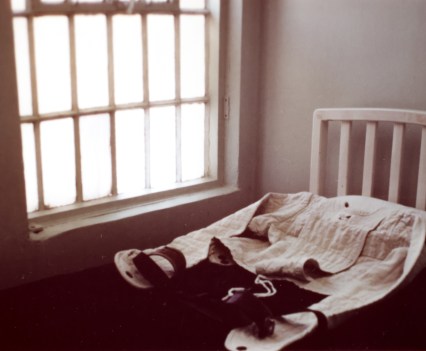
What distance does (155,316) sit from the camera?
176cm

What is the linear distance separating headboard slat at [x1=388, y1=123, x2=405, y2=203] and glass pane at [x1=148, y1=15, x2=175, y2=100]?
88 cm

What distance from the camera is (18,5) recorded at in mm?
1989

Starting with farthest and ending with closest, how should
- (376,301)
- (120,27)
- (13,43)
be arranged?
(120,27), (13,43), (376,301)

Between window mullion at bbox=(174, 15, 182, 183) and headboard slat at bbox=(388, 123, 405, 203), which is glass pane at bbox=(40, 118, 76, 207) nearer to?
window mullion at bbox=(174, 15, 182, 183)

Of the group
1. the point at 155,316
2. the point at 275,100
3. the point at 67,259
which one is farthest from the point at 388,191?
the point at 67,259

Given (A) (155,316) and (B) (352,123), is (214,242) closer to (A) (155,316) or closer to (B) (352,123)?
(A) (155,316)

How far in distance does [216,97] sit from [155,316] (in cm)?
113

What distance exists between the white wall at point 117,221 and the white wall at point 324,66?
81 millimetres

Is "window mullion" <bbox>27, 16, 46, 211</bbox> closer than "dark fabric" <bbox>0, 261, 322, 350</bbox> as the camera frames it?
No

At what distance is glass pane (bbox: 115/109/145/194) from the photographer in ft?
7.67

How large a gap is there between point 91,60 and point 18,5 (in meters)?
0.32

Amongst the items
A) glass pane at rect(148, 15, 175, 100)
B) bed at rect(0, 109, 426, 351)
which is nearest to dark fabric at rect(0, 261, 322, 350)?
bed at rect(0, 109, 426, 351)

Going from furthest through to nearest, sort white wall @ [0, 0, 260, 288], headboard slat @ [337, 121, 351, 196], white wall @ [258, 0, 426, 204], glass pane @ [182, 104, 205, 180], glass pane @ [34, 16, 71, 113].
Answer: glass pane @ [182, 104, 205, 180], headboard slat @ [337, 121, 351, 196], white wall @ [258, 0, 426, 204], glass pane @ [34, 16, 71, 113], white wall @ [0, 0, 260, 288]

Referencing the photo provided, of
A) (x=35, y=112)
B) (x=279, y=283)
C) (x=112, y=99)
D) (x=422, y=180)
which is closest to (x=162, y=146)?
(x=112, y=99)
